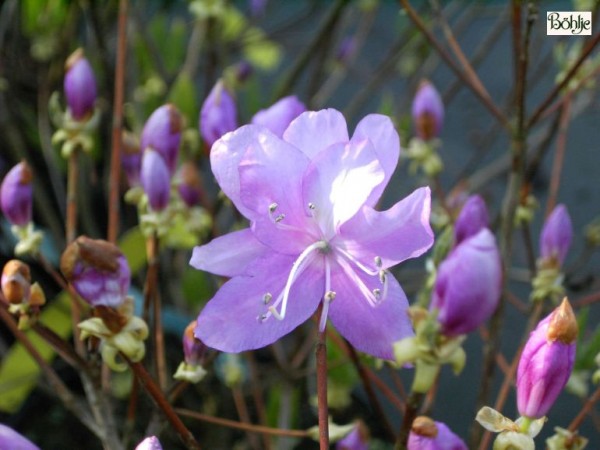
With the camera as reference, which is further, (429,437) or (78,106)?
(78,106)

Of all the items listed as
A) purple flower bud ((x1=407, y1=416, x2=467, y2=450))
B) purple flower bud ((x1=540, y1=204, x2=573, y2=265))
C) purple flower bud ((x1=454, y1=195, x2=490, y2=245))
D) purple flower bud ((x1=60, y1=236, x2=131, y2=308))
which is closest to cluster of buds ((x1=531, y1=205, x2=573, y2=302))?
purple flower bud ((x1=540, y1=204, x2=573, y2=265))

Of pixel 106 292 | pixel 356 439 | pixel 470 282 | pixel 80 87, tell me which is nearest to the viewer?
pixel 470 282

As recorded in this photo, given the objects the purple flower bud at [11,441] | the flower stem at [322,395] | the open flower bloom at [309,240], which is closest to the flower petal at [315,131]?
the open flower bloom at [309,240]

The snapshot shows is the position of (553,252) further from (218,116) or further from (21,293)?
(21,293)

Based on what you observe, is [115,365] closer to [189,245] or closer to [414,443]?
[414,443]

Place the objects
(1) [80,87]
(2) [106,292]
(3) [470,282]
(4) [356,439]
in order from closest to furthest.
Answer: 1. (3) [470,282]
2. (2) [106,292]
3. (4) [356,439]
4. (1) [80,87]
